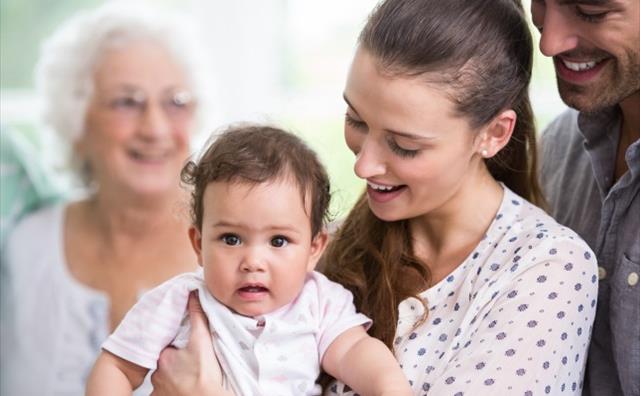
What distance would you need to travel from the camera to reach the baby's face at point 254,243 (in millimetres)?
1727

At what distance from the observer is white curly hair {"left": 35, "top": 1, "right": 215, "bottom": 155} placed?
3.24 m

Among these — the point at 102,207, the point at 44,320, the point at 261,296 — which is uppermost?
the point at 261,296

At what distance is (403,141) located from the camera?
69.6 inches

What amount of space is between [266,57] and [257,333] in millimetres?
2678

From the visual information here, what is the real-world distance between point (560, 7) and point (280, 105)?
254cm

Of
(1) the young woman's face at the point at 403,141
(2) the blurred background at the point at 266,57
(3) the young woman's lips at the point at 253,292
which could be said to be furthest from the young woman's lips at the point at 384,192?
(2) the blurred background at the point at 266,57

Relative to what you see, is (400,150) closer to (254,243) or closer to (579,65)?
(254,243)

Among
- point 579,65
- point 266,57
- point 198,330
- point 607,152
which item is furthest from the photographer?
point 266,57

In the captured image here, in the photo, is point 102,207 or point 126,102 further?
point 102,207

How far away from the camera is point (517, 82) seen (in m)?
1.89

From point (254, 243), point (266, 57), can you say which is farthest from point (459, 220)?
point (266, 57)

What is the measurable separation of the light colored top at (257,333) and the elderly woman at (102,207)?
1246mm

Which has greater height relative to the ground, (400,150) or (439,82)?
(439,82)

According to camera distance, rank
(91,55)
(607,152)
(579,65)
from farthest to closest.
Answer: (91,55)
(607,152)
(579,65)
